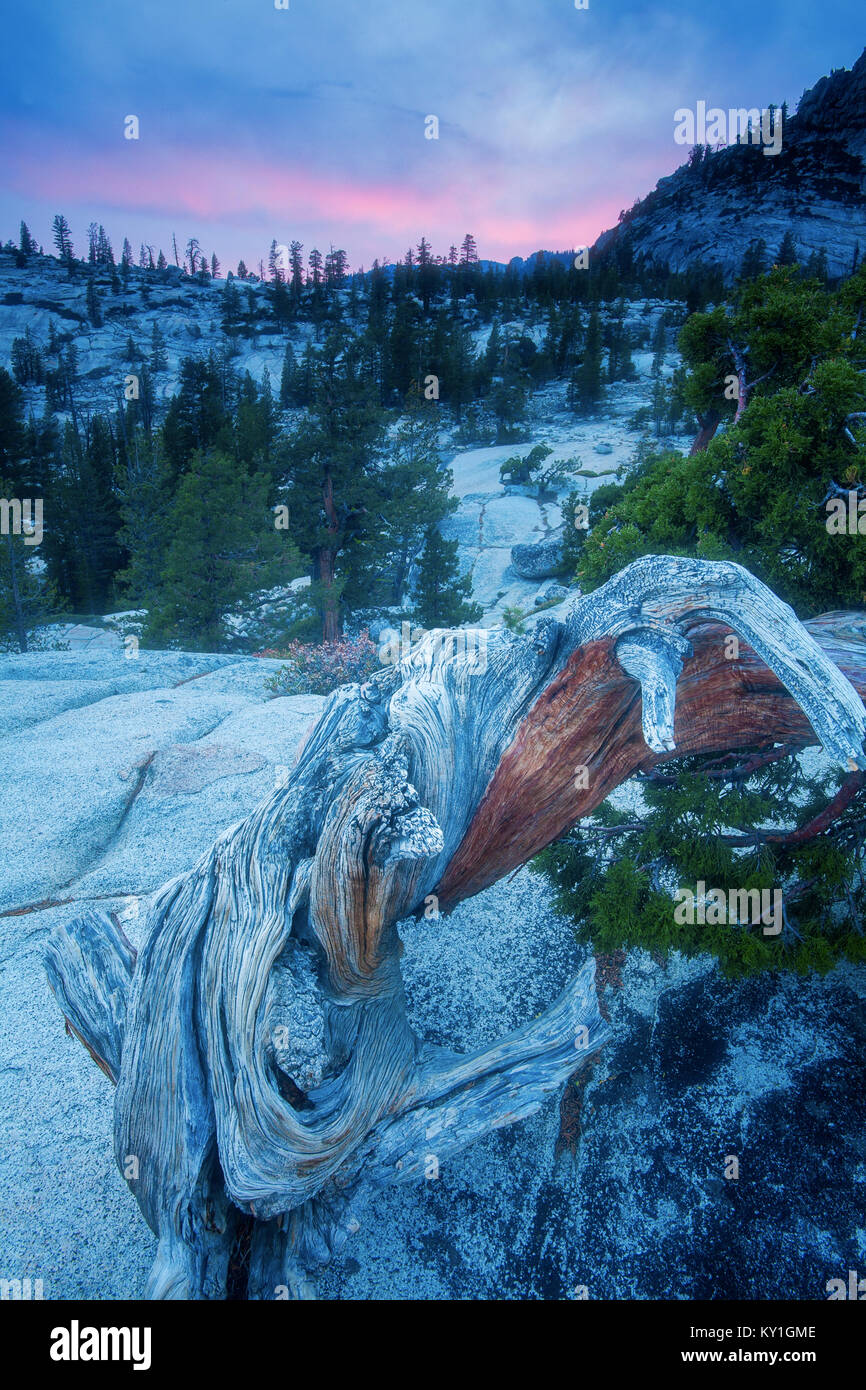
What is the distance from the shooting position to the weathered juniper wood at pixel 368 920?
3.64 m

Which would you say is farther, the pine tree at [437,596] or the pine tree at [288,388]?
the pine tree at [288,388]

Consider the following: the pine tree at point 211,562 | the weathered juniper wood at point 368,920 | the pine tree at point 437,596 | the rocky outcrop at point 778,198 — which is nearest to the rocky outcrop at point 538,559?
the pine tree at point 437,596

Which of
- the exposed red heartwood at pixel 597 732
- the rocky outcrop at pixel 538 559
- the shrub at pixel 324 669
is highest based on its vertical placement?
the rocky outcrop at pixel 538 559

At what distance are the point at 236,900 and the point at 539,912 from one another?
15.4 feet

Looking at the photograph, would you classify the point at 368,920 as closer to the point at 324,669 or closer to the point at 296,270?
the point at 324,669

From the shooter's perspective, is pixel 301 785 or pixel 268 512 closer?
pixel 301 785

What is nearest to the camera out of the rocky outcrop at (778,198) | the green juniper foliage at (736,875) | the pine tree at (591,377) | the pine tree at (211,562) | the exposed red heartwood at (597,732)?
the exposed red heartwood at (597,732)

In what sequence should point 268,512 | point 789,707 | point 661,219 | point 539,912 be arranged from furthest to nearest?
1. point 661,219
2. point 268,512
3. point 539,912
4. point 789,707

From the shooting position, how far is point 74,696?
548 inches

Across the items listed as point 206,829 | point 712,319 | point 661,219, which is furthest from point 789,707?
point 661,219

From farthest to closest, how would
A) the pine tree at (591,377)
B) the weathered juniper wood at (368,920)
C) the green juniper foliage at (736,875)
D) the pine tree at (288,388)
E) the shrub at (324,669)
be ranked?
the pine tree at (288,388)
the pine tree at (591,377)
the shrub at (324,669)
the green juniper foliage at (736,875)
the weathered juniper wood at (368,920)

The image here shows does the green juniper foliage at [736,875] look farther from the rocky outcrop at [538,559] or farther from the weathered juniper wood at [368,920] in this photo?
the rocky outcrop at [538,559]

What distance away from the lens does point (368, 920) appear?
3.76m
